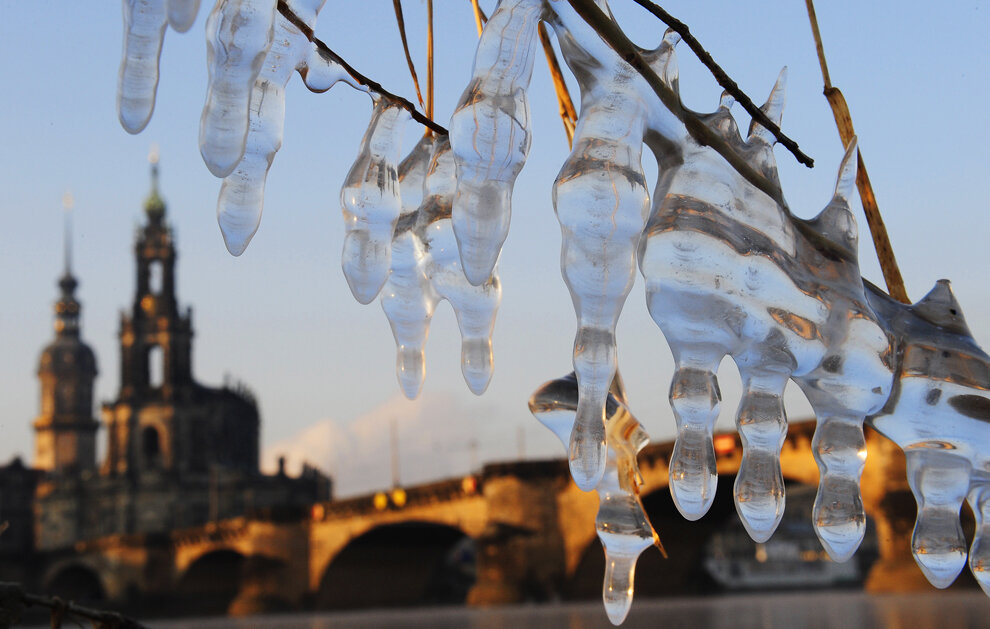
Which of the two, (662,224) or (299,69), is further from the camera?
(299,69)

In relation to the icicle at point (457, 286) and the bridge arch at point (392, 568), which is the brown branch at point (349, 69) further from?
the bridge arch at point (392, 568)

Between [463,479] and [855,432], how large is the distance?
3814 centimetres

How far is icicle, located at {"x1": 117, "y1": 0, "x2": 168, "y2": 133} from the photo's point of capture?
1.01 meters

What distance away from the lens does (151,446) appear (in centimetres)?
7025

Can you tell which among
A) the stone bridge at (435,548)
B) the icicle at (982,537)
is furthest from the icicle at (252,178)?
the stone bridge at (435,548)

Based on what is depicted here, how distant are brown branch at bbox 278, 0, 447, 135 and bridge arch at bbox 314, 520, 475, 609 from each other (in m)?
41.2

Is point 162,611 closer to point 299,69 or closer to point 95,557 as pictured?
point 95,557

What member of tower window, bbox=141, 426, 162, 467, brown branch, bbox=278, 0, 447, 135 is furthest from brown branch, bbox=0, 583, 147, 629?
tower window, bbox=141, 426, 162, 467

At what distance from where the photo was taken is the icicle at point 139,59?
1.01 meters

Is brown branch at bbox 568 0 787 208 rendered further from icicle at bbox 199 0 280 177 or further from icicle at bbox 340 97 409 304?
icicle at bbox 340 97 409 304

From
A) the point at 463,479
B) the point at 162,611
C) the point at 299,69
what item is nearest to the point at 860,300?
the point at 299,69

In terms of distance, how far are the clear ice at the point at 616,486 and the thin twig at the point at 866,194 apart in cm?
38

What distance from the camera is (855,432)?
1181 millimetres

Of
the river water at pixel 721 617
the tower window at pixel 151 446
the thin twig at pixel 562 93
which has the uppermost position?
the tower window at pixel 151 446
